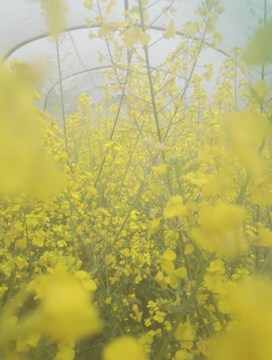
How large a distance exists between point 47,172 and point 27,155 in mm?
23

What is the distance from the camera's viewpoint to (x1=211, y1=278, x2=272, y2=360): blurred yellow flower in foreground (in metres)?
0.23

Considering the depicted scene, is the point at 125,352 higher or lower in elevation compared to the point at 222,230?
lower

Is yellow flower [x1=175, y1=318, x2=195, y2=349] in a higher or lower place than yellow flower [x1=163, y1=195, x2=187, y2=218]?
lower

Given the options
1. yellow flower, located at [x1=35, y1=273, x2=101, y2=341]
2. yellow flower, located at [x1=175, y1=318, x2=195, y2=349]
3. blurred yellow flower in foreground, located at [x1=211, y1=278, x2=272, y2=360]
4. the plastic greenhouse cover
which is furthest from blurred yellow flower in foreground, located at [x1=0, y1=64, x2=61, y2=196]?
the plastic greenhouse cover

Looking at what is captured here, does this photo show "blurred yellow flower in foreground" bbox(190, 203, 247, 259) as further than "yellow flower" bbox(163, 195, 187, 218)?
No

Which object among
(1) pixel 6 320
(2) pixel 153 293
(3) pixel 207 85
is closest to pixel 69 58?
(3) pixel 207 85

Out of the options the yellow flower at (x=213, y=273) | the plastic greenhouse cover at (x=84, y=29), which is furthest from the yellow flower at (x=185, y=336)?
the plastic greenhouse cover at (x=84, y=29)

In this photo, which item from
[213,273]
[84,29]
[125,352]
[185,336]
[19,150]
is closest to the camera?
[19,150]

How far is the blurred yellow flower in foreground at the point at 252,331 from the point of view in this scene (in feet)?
0.77

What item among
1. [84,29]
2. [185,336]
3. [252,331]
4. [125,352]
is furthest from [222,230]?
[84,29]

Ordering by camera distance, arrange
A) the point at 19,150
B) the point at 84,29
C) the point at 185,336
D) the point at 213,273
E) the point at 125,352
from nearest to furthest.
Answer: the point at 19,150 → the point at 125,352 → the point at 213,273 → the point at 185,336 → the point at 84,29

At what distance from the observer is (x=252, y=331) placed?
25cm

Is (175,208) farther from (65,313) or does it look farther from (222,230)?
(65,313)

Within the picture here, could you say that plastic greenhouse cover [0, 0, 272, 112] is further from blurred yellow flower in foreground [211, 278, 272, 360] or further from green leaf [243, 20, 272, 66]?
blurred yellow flower in foreground [211, 278, 272, 360]
